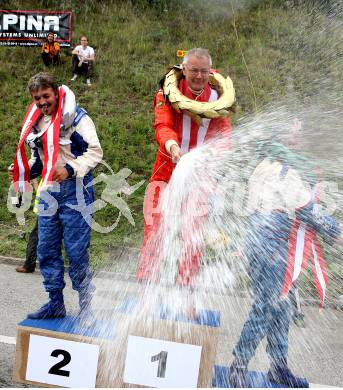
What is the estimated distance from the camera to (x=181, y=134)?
4367mm

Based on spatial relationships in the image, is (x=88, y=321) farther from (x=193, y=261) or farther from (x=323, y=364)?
(x=323, y=364)

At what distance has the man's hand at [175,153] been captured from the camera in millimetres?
4016

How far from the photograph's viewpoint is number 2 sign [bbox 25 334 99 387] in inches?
150

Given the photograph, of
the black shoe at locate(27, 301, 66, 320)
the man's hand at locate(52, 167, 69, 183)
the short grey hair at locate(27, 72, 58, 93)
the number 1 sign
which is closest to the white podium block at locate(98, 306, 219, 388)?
the number 1 sign

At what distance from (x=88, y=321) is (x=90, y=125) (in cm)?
138

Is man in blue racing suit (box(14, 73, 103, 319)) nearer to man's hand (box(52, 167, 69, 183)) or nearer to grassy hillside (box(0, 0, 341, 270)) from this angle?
man's hand (box(52, 167, 69, 183))

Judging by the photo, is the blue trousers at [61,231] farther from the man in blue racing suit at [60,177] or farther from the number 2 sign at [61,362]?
the number 2 sign at [61,362]

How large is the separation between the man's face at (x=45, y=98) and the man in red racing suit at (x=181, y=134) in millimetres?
740

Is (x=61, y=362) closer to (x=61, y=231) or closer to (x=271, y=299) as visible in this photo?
(x=61, y=231)

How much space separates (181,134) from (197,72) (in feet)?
1.53

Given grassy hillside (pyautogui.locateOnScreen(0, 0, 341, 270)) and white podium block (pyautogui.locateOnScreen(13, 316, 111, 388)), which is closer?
white podium block (pyautogui.locateOnScreen(13, 316, 111, 388))

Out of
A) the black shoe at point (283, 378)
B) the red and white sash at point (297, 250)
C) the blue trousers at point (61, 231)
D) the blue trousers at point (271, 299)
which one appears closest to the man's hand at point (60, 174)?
the blue trousers at point (61, 231)

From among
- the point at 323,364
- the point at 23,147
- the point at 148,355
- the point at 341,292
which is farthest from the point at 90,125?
the point at 341,292

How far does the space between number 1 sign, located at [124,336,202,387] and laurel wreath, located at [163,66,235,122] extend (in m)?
1.57
